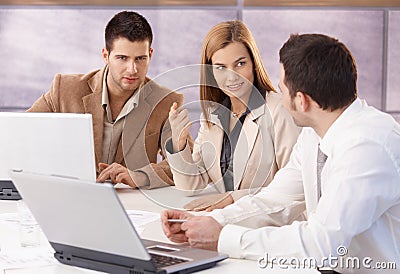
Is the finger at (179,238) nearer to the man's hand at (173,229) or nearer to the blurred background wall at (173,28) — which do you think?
the man's hand at (173,229)

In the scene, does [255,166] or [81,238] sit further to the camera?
[255,166]

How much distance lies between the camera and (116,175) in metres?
3.03

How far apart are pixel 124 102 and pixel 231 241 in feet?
5.47

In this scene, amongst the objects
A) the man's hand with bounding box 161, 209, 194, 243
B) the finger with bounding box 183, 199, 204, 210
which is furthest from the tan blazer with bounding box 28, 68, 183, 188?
the man's hand with bounding box 161, 209, 194, 243

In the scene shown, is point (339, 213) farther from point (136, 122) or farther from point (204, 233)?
point (136, 122)

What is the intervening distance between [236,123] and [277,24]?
5.44 ft

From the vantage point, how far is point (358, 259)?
1996mm

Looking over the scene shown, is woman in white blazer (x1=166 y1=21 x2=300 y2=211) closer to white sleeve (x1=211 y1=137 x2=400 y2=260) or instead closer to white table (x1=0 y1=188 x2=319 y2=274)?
white table (x1=0 y1=188 x2=319 y2=274)

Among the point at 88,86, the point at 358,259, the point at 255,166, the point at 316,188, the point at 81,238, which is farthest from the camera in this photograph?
the point at 88,86

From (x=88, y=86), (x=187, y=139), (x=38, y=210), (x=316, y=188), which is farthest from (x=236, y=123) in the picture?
(x=38, y=210)

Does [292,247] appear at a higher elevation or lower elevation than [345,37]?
lower

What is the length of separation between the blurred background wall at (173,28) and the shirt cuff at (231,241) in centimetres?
257

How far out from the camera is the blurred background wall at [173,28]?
440 centimetres

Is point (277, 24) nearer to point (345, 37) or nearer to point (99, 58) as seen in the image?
point (345, 37)
